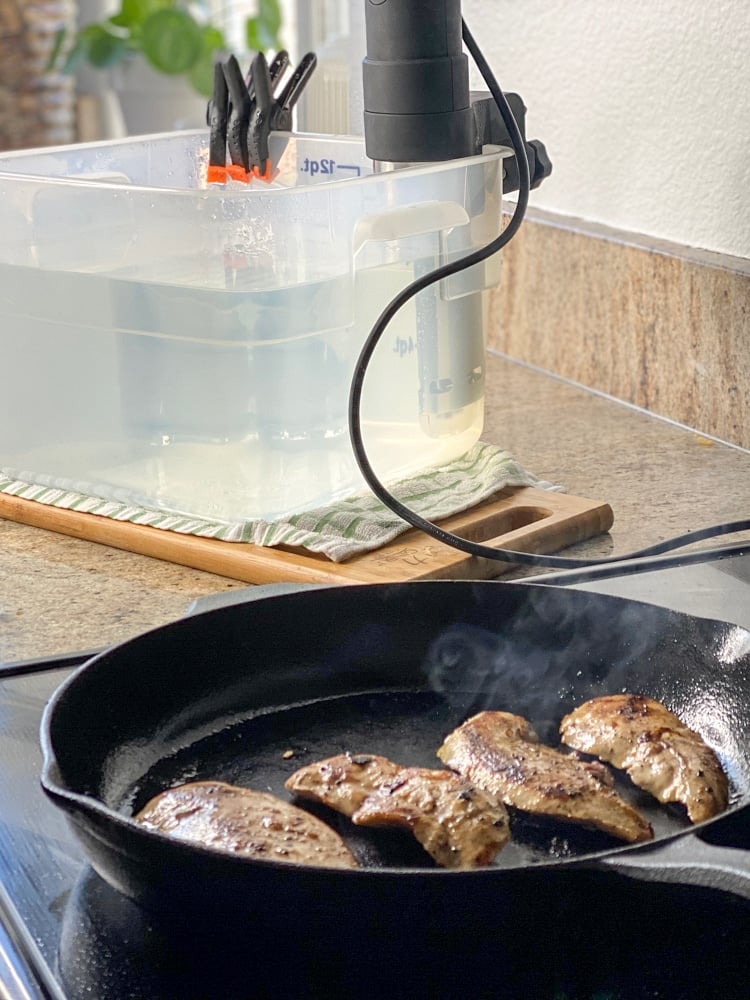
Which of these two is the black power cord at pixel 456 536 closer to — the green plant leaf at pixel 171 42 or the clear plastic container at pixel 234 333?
the clear plastic container at pixel 234 333

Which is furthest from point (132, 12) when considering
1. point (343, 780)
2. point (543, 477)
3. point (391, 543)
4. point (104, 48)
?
point (343, 780)

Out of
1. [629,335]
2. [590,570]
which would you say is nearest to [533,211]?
[629,335]

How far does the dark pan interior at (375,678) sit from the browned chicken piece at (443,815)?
0.23 ft

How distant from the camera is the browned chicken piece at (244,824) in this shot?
463 millimetres

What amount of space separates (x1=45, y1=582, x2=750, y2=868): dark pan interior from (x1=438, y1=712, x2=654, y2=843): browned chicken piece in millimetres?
24

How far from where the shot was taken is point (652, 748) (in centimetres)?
57

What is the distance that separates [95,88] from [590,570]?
3.97 m

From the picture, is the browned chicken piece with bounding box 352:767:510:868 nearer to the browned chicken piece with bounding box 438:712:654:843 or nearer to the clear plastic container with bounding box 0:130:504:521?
the browned chicken piece with bounding box 438:712:654:843

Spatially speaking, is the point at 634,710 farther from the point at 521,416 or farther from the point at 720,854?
the point at 521,416

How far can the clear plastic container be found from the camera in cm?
86

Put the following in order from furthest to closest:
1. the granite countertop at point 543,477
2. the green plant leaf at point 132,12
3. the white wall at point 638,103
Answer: the green plant leaf at point 132,12
the white wall at point 638,103
the granite countertop at point 543,477

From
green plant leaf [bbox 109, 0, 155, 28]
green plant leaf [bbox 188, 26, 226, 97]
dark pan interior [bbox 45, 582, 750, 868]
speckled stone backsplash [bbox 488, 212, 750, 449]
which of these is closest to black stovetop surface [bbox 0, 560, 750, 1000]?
dark pan interior [bbox 45, 582, 750, 868]

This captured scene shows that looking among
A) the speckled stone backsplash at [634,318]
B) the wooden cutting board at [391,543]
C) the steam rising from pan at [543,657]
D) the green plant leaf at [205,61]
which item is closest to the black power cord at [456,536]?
the wooden cutting board at [391,543]

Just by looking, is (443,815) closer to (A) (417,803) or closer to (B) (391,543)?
(A) (417,803)
